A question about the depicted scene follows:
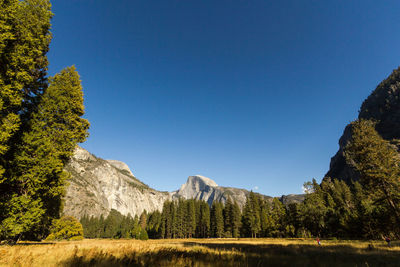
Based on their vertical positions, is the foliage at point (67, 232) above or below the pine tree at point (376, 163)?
below

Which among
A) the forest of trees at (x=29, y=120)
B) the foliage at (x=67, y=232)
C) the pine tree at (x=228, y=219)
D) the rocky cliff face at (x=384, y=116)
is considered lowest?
the foliage at (x=67, y=232)

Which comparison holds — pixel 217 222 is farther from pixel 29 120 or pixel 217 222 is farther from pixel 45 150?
pixel 29 120

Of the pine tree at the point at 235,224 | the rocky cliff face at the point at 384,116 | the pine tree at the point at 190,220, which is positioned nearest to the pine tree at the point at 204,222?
the pine tree at the point at 190,220

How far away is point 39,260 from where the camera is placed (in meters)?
3.74

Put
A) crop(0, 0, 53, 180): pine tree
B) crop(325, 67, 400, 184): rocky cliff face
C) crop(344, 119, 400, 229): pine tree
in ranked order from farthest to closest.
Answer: crop(325, 67, 400, 184): rocky cliff face, crop(344, 119, 400, 229): pine tree, crop(0, 0, 53, 180): pine tree

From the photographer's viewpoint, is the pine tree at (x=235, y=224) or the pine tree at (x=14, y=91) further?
the pine tree at (x=235, y=224)

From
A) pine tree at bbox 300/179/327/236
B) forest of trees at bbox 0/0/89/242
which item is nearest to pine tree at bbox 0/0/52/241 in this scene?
forest of trees at bbox 0/0/89/242

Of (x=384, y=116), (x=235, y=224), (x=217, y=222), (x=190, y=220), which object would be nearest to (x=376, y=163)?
(x=235, y=224)

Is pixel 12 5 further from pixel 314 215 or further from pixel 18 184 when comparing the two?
pixel 314 215

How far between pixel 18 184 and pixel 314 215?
2131 inches

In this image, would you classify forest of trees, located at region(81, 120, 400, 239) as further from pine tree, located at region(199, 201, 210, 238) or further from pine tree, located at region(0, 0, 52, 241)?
pine tree, located at region(0, 0, 52, 241)

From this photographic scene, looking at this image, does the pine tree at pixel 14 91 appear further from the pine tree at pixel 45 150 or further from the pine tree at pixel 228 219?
the pine tree at pixel 228 219

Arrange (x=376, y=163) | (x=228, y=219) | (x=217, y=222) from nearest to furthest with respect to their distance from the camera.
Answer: (x=376, y=163) → (x=228, y=219) → (x=217, y=222)

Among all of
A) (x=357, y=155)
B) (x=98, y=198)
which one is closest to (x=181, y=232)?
(x=357, y=155)
